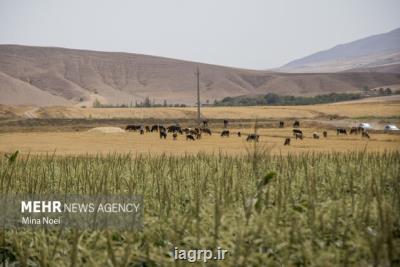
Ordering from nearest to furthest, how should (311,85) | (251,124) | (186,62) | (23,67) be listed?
(251,124) < (23,67) < (311,85) < (186,62)

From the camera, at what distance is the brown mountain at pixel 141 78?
11256 centimetres

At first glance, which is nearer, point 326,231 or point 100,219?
point 326,231

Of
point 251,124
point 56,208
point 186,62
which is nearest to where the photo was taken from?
point 56,208

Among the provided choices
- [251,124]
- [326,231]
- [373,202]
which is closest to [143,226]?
[326,231]

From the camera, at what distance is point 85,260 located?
4750 mm

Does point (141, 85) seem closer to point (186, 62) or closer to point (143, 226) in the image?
point (186, 62)

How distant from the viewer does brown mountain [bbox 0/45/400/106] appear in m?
113

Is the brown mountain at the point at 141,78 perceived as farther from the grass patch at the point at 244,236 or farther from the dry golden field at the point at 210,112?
the grass patch at the point at 244,236

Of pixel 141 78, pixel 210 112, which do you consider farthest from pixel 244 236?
Answer: pixel 141 78

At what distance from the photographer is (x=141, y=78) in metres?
126

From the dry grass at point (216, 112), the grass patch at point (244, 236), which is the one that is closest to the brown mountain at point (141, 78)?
the dry grass at point (216, 112)

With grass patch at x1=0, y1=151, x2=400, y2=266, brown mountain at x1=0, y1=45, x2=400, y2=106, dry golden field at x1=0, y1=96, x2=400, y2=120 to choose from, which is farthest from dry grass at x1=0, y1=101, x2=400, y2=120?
grass patch at x1=0, y1=151, x2=400, y2=266

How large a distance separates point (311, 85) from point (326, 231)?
4906 inches

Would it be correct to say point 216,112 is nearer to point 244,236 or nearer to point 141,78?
point 244,236
